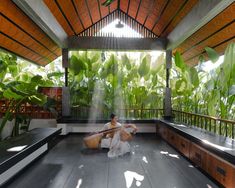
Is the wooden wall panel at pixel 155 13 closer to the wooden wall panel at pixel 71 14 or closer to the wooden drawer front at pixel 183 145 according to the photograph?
the wooden wall panel at pixel 71 14

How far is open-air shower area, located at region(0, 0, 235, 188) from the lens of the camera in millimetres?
3256

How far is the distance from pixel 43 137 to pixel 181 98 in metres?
3.52

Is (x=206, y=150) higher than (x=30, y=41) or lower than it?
lower

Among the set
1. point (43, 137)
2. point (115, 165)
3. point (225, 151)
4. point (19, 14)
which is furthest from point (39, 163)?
point (225, 151)

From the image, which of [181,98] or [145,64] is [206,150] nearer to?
[181,98]

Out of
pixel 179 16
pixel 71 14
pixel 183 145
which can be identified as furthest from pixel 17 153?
pixel 179 16

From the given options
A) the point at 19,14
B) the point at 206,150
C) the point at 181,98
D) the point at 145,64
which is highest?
the point at 19,14

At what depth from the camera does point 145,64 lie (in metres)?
6.17

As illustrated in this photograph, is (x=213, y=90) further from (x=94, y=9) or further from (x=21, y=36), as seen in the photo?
(x=21, y=36)

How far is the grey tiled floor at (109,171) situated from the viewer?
2959 millimetres

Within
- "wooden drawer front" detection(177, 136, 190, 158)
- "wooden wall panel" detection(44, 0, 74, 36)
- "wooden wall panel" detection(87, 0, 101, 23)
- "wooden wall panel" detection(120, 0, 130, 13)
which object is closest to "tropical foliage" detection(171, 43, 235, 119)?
"wooden drawer front" detection(177, 136, 190, 158)

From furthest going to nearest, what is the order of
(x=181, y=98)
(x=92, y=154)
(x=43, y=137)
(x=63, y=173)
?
1. (x=181, y=98)
2. (x=92, y=154)
3. (x=43, y=137)
4. (x=63, y=173)

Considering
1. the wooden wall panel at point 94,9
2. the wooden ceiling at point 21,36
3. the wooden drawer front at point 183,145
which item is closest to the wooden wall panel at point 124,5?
the wooden wall panel at point 94,9

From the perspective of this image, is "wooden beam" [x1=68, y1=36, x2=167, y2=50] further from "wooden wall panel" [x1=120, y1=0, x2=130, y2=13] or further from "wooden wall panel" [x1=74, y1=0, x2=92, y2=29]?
"wooden wall panel" [x1=120, y1=0, x2=130, y2=13]
